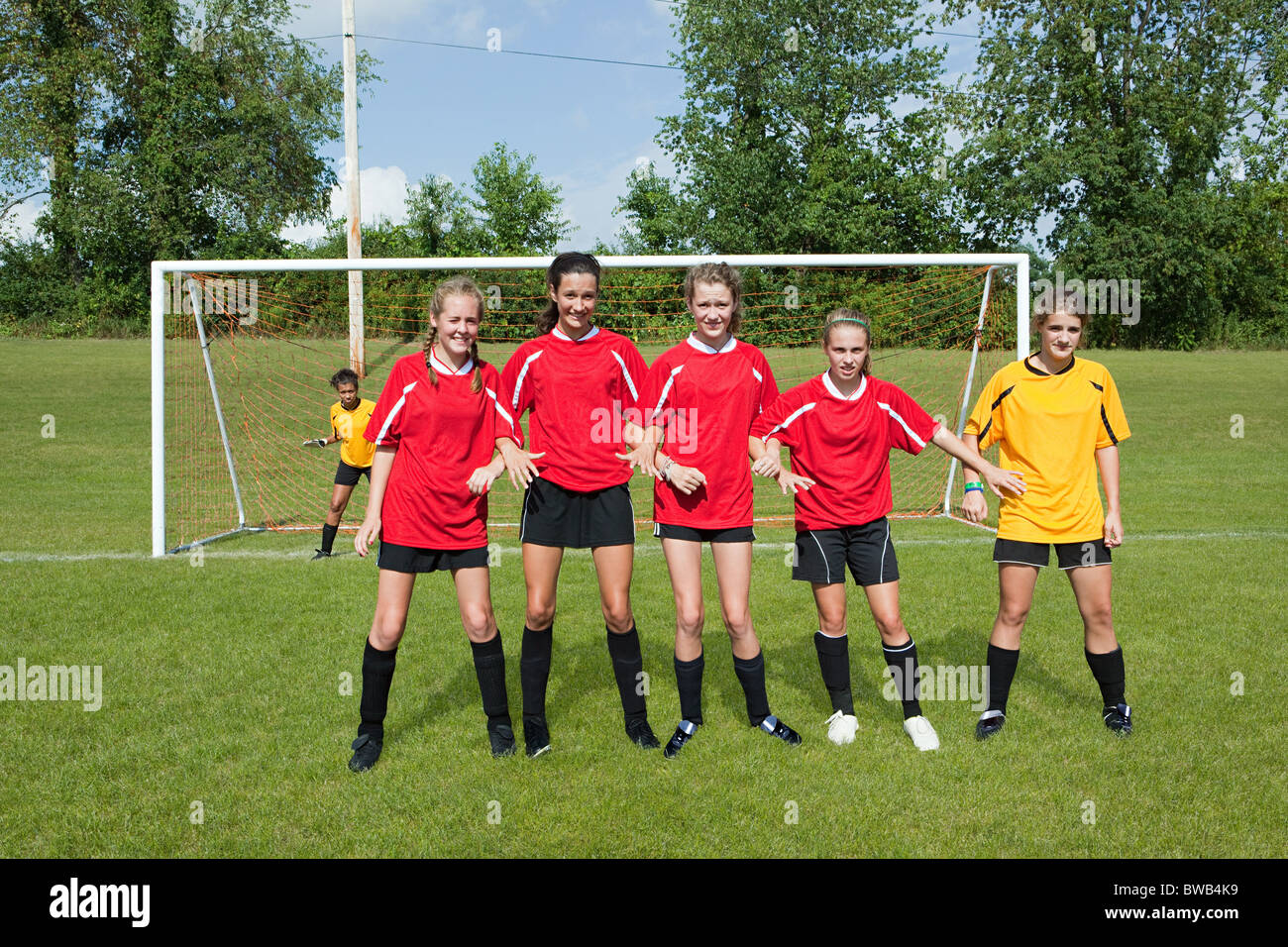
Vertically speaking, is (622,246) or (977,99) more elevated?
(977,99)

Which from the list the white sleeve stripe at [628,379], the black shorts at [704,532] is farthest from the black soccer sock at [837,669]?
the white sleeve stripe at [628,379]

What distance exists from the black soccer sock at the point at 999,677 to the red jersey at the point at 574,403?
187 cm

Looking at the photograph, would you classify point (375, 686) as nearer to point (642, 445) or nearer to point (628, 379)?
point (642, 445)

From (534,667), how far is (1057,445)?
243 cm

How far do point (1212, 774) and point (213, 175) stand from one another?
3955 centimetres

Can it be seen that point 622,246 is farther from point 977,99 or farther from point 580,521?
point 580,521

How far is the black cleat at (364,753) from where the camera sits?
12.8 ft

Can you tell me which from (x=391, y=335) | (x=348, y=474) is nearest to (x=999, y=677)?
(x=348, y=474)

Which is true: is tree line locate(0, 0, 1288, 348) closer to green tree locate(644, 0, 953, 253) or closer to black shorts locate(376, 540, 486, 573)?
green tree locate(644, 0, 953, 253)

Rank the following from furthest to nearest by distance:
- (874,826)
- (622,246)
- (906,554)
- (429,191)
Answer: (429,191) < (622,246) < (906,554) < (874,826)
